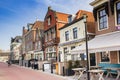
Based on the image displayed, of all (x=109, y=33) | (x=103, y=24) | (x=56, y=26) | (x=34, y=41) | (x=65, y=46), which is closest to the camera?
(x=109, y=33)

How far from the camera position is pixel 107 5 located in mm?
17562

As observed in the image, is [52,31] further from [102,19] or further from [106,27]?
[106,27]

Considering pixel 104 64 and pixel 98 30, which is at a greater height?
pixel 98 30

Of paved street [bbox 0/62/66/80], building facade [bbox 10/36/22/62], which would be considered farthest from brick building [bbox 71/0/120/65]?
building facade [bbox 10/36/22/62]

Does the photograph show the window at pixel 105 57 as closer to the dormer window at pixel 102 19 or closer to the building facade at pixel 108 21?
the building facade at pixel 108 21

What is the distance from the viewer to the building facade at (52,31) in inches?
1293

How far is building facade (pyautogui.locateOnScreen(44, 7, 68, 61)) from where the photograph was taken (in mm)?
32844

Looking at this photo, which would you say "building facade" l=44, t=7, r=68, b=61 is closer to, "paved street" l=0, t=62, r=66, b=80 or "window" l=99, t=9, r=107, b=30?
"paved street" l=0, t=62, r=66, b=80

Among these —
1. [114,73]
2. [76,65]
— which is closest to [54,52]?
[76,65]

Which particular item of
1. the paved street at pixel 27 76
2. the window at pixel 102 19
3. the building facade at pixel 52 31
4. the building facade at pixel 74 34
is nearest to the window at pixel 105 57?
the window at pixel 102 19

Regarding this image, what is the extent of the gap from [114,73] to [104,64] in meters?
1.63

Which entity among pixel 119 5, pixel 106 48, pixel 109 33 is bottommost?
pixel 106 48

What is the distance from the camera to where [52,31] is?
34.4 meters

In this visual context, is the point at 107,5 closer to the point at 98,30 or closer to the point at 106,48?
the point at 98,30
